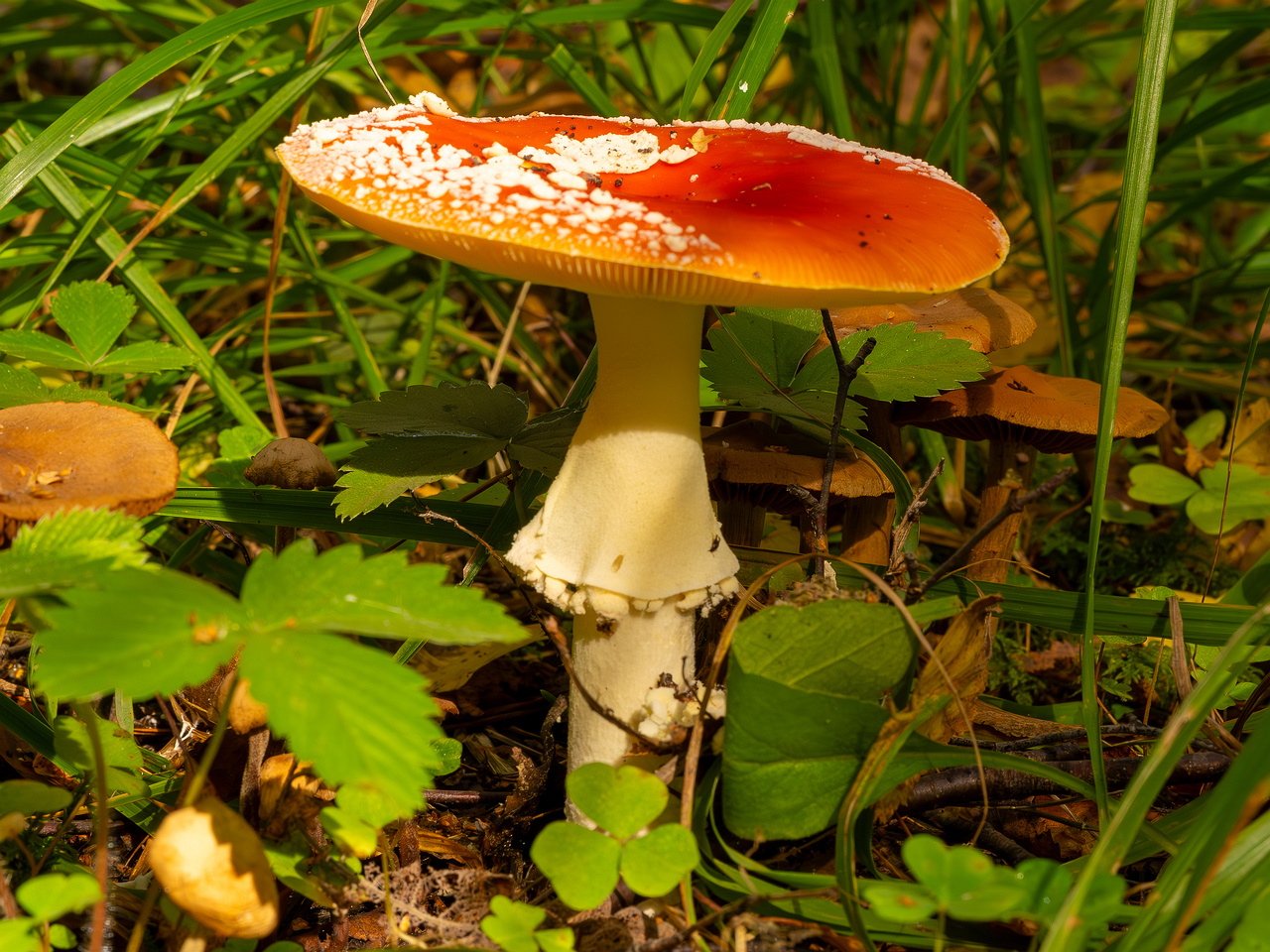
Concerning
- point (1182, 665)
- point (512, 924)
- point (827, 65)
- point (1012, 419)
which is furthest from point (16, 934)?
point (827, 65)

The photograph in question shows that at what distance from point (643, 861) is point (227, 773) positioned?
92 centimetres

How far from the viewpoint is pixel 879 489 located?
6.43ft

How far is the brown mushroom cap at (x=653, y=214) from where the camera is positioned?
126 cm

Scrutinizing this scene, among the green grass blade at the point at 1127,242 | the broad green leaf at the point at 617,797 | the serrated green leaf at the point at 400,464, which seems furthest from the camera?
the serrated green leaf at the point at 400,464

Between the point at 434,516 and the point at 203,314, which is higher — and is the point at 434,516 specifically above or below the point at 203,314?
above

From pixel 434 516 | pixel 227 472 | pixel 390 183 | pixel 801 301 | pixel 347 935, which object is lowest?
pixel 347 935

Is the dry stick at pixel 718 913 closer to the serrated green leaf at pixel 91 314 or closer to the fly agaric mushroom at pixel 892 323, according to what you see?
the fly agaric mushroom at pixel 892 323

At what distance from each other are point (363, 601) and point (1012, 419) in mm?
1465

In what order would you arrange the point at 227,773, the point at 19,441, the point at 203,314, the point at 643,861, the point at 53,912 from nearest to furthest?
1. the point at 53,912
2. the point at 643,861
3. the point at 19,441
4. the point at 227,773
5. the point at 203,314

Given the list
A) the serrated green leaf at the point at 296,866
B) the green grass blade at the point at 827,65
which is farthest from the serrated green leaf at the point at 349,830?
the green grass blade at the point at 827,65

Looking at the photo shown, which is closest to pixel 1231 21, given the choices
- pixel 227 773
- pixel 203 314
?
pixel 227 773

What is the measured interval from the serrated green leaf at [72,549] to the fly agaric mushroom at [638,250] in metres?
0.57

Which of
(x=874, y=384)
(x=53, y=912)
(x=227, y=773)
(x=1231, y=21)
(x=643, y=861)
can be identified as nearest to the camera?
(x=53, y=912)

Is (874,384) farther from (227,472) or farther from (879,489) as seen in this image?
(227,472)
